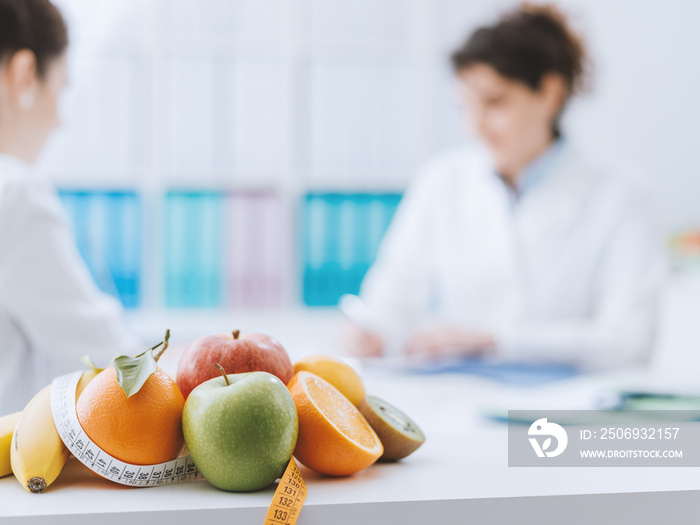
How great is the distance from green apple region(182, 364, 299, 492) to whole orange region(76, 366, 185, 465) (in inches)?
0.8

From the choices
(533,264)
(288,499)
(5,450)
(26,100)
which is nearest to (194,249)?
(533,264)

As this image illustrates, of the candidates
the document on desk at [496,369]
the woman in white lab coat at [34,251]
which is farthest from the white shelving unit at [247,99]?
the woman in white lab coat at [34,251]

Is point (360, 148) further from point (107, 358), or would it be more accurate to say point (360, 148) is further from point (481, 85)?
point (107, 358)

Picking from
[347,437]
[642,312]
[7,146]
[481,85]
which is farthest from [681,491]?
[481,85]

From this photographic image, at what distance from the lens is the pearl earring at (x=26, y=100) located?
3.67 feet

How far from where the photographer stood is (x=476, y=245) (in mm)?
2090

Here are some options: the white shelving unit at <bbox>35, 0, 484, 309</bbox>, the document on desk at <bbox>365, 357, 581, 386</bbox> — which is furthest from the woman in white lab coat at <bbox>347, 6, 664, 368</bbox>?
the white shelving unit at <bbox>35, 0, 484, 309</bbox>

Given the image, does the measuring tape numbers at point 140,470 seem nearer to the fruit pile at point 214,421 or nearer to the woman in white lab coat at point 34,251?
the fruit pile at point 214,421

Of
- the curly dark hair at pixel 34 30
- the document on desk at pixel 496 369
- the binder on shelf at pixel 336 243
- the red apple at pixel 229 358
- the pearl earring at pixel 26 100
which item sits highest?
the curly dark hair at pixel 34 30

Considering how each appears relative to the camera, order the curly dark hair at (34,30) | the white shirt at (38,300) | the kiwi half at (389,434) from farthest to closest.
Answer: the curly dark hair at (34,30) < the white shirt at (38,300) < the kiwi half at (389,434)

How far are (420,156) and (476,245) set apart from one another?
0.74 m

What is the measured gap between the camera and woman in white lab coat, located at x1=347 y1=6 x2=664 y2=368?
1818mm

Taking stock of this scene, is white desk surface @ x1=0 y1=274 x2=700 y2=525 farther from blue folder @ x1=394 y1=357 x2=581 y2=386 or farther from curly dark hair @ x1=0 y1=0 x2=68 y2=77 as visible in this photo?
curly dark hair @ x1=0 y1=0 x2=68 y2=77

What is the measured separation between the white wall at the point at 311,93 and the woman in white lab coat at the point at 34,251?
4.52 ft
